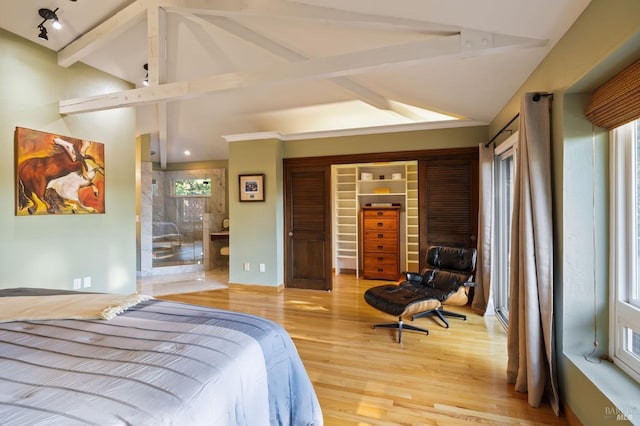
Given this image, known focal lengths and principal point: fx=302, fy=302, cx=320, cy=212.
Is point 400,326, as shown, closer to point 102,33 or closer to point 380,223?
point 380,223

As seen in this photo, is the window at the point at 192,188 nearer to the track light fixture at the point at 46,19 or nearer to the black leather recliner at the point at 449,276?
A: the track light fixture at the point at 46,19

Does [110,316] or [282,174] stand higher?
[282,174]

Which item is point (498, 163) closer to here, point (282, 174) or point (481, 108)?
point (481, 108)

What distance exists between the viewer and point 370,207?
5523 mm

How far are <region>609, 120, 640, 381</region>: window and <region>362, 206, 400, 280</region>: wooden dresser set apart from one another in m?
3.61

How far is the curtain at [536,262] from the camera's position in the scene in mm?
1938

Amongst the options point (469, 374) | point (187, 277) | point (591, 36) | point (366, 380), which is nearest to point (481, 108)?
point (591, 36)

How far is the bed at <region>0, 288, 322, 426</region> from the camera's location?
0.84m

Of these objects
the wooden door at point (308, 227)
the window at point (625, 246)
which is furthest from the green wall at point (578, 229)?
the wooden door at point (308, 227)

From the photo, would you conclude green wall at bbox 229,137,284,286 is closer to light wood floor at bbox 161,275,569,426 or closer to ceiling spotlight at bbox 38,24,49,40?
light wood floor at bbox 161,275,569,426

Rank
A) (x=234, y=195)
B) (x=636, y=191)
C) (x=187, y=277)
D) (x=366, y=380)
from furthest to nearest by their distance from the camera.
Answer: (x=187, y=277), (x=234, y=195), (x=366, y=380), (x=636, y=191)

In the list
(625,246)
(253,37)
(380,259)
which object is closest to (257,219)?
(380,259)

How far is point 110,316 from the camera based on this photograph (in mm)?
1499

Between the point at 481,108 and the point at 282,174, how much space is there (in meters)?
2.93
